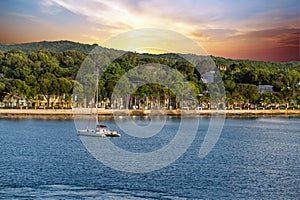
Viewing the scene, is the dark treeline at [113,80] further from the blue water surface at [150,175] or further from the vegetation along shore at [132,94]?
the blue water surface at [150,175]

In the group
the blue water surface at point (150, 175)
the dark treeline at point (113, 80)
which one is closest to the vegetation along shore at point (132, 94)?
the dark treeline at point (113, 80)

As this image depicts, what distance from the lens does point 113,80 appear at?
5197 inches

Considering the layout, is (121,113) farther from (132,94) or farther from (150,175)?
(150,175)

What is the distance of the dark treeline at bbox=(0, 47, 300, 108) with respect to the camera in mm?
116875

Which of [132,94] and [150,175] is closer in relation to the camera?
[150,175]

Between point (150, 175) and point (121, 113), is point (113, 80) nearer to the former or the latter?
point (121, 113)

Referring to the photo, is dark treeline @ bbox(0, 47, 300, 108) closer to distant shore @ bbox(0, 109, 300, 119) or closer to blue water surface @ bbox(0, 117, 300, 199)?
distant shore @ bbox(0, 109, 300, 119)

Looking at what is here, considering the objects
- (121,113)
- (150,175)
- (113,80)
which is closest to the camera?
(150,175)

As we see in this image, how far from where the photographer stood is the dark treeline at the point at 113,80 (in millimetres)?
116875

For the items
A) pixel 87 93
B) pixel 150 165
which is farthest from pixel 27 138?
pixel 87 93

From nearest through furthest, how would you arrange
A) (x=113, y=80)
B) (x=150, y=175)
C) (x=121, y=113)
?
(x=150, y=175) → (x=121, y=113) → (x=113, y=80)

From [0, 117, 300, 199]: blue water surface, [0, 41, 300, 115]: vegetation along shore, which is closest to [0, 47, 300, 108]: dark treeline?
[0, 41, 300, 115]: vegetation along shore

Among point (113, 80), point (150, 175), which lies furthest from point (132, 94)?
point (150, 175)

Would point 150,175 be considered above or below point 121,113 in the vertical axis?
below
